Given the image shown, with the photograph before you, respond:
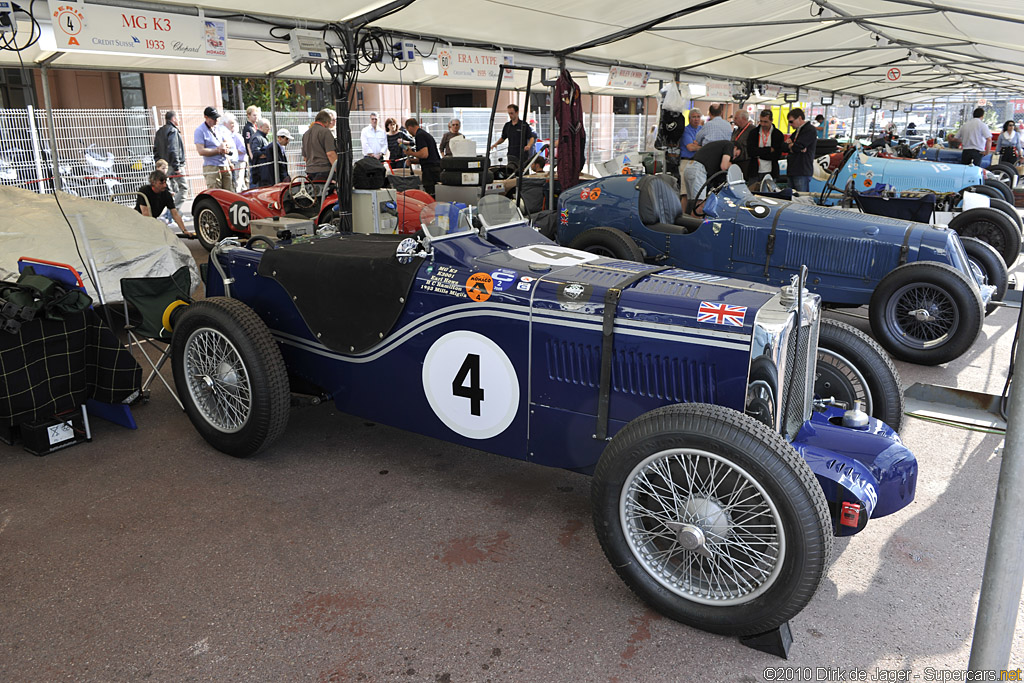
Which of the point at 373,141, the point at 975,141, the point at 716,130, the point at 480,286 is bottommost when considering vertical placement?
the point at 480,286

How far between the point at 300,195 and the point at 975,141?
1276 centimetres

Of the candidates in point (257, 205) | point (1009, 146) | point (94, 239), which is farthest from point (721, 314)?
point (1009, 146)

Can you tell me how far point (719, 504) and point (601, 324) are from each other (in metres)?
0.89

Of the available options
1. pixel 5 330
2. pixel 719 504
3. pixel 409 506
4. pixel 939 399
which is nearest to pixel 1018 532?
pixel 719 504

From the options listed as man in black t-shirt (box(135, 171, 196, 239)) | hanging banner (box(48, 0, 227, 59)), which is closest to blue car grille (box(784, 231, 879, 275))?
hanging banner (box(48, 0, 227, 59))

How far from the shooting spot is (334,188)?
32.6 ft

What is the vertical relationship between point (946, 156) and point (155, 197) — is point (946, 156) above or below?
above

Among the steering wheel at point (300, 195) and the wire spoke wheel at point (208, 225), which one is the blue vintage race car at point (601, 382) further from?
the wire spoke wheel at point (208, 225)

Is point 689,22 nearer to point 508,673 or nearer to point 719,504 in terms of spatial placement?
point 719,504

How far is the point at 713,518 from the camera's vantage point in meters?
2.73

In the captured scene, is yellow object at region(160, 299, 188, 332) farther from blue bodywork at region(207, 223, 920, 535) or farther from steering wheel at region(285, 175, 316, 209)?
steering wheel at region(285, 175, 316, 209)

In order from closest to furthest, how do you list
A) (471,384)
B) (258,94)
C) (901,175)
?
(471,384)
(901,175)
(258,94)

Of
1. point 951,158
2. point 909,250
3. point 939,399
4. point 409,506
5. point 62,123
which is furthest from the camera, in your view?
point 951,158

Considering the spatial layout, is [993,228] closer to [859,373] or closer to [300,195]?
[859,373]
